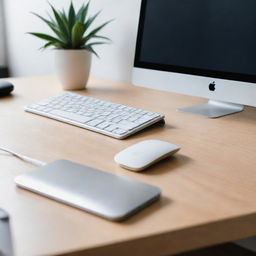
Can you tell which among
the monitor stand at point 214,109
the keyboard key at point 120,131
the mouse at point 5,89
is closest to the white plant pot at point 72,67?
the mouse at point 5,89

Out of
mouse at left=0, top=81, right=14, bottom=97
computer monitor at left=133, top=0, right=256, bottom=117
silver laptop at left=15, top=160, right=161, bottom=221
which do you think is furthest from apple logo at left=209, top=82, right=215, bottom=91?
mouse at left=0, top=81, right=14, bottom=97

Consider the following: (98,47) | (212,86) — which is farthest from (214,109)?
(98,47)

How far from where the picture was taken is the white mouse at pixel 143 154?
0.65 metres

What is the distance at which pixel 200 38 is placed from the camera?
0.99 metres

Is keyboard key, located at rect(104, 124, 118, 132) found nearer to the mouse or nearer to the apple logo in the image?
the apple logo

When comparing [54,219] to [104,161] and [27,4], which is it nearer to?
[104,161]

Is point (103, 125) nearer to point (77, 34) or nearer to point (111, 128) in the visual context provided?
point (111, 128)

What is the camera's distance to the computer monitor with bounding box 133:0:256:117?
2.98 ft

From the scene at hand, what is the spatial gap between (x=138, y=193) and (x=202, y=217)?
0.09 meters

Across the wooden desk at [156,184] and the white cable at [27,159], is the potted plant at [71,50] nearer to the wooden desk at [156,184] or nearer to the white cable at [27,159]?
the wooden desk at [156,184]

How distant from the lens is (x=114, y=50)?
5.01 feet

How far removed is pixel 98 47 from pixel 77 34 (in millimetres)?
309

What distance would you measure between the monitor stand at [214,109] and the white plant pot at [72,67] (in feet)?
1.27

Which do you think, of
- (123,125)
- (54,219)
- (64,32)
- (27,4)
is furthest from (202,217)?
(27,4)
